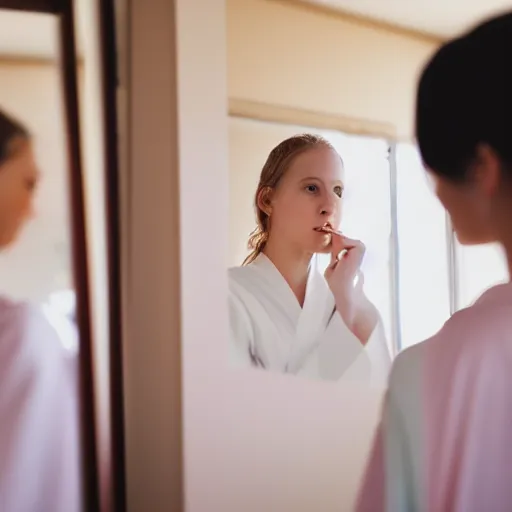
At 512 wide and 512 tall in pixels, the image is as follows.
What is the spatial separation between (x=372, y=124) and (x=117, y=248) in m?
0.44

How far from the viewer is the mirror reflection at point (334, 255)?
2.94 ft

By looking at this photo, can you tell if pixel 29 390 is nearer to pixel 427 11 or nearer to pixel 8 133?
pixel 8 133

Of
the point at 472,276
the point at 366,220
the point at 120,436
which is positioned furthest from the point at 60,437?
the point at 472,276

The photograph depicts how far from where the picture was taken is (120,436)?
2.71 feet

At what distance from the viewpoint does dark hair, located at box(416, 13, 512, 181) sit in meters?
0.70

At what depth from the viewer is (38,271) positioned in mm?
756

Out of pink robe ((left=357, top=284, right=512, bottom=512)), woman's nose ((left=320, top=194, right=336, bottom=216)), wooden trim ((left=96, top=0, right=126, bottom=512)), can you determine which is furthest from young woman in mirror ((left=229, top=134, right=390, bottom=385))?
pink robe ((left=357, top=284, right=512, bottom=512))

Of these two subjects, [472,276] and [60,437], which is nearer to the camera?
[60,437]

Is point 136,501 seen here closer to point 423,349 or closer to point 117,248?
point 117,248

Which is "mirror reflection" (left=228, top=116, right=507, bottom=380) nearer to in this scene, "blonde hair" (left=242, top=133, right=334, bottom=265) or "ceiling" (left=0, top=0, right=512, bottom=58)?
"blonde hair" (left=242, top=133, right=334, bottom=265)

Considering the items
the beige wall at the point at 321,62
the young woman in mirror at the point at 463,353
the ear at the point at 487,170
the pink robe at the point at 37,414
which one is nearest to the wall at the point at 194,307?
the beige wall at the point at 321,62

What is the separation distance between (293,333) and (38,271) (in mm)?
358

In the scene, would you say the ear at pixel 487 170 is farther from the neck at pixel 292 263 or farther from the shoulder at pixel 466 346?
the neck at pixel 292 263

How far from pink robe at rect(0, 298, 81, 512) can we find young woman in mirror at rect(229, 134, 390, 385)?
0.76ft
